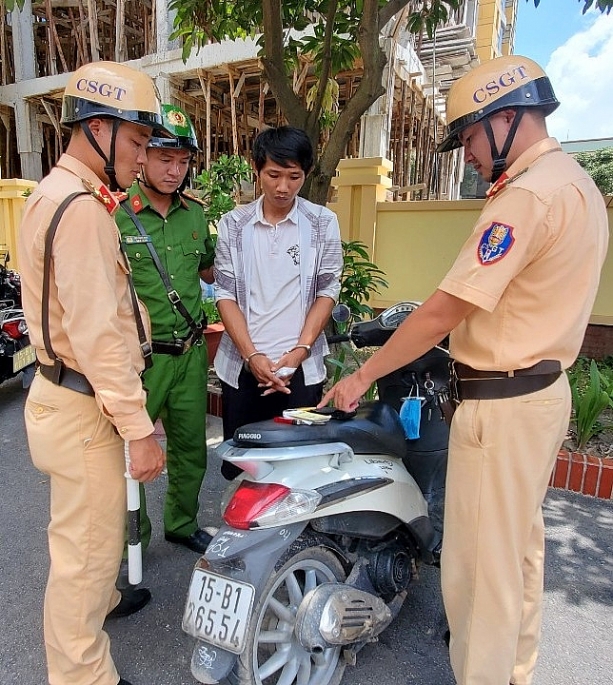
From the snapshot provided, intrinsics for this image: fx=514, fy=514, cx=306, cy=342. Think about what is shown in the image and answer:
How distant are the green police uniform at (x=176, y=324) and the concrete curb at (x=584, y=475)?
2.19 m

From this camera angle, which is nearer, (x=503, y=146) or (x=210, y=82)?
(x=503, y=146)

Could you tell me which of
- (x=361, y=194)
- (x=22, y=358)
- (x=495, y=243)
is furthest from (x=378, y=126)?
(x=495, y=243)

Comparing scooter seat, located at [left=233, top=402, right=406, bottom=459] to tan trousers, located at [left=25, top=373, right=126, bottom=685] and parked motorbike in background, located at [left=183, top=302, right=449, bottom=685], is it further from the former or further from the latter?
tan trousers, located at [left=25, top=373, right=126, bottom=685]

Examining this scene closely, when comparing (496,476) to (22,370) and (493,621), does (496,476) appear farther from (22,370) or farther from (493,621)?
(22,370)

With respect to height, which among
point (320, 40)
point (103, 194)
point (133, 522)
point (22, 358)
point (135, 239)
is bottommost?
point (22, 358)

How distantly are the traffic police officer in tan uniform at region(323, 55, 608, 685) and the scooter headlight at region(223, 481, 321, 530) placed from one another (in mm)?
423

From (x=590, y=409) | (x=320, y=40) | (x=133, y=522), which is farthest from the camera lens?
(x=320, y=40)

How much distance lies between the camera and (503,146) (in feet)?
4.56

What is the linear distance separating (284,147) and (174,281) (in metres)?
0.71

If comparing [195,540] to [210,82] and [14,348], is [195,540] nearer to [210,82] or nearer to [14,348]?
[14,348]

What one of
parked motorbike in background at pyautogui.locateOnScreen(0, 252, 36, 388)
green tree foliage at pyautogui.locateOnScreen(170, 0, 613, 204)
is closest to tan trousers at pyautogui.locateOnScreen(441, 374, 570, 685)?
green tree foliage at pyautogui.locateOnScreen(170, 0, 613, 204)

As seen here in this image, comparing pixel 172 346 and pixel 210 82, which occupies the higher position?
pixel 210 82

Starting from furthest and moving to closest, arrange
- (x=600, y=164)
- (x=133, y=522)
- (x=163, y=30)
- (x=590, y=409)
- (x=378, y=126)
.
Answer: (x=600, y=164), (x=163, y=30), (x=378, y=126), (x=590, y=409), (x=133, y=522)

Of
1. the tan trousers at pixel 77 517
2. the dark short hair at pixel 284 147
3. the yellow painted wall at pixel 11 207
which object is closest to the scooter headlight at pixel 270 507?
the tan trousers at pixel 77 517
